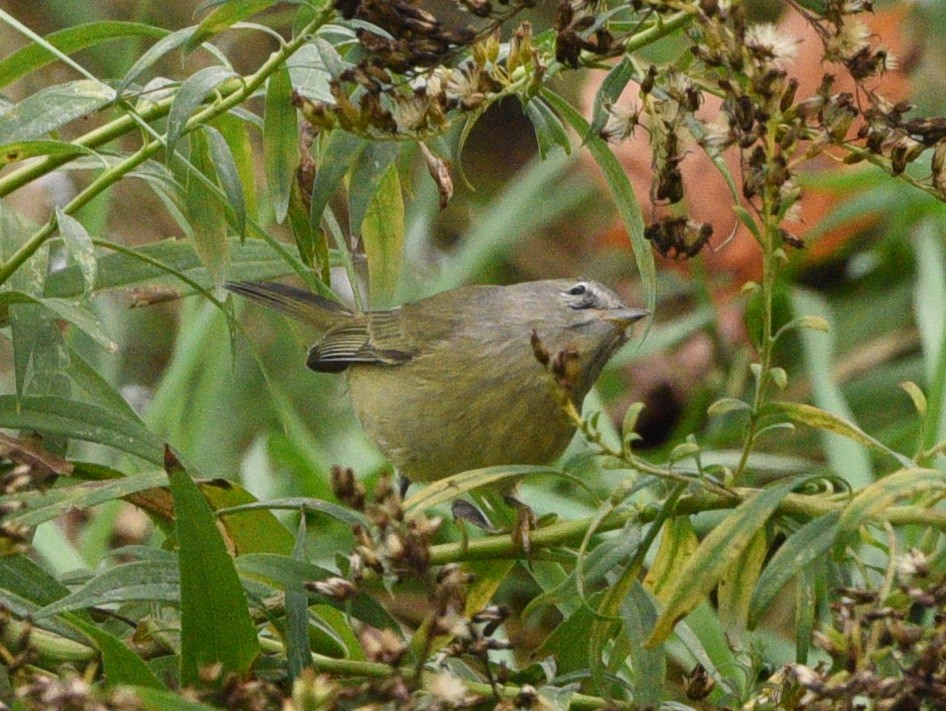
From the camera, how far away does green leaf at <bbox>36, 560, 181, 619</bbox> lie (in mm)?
1582

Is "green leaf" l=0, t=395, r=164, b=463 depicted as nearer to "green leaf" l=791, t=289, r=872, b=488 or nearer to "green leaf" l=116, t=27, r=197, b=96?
"green leaf" l=116, t=27, r=197, b=96

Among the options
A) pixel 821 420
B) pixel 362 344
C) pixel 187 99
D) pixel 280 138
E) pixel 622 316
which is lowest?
pixel 362 344

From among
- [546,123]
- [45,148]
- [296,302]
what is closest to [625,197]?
[546,123]

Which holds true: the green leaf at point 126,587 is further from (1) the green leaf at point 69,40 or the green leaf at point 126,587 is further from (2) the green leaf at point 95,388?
(1) the green leaf at point 69,40

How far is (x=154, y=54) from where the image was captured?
1748mm

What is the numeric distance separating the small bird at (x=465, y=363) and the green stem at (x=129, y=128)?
34.2 inches

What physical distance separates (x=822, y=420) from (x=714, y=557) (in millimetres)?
243

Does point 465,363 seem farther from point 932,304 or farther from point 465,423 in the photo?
point 932,304

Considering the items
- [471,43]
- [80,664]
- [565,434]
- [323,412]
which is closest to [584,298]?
[565,434]

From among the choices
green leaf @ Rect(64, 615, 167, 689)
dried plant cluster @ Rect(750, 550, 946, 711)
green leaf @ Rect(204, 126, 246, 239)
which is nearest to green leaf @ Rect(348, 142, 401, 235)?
green leaf @ Rect(204, 126, 246, 239)

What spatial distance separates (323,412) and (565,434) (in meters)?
2.62

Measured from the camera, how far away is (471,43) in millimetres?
1655

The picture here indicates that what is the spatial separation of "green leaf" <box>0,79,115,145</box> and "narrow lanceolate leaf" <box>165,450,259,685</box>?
0.47 metres

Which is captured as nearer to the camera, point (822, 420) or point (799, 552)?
point (799, 552)
